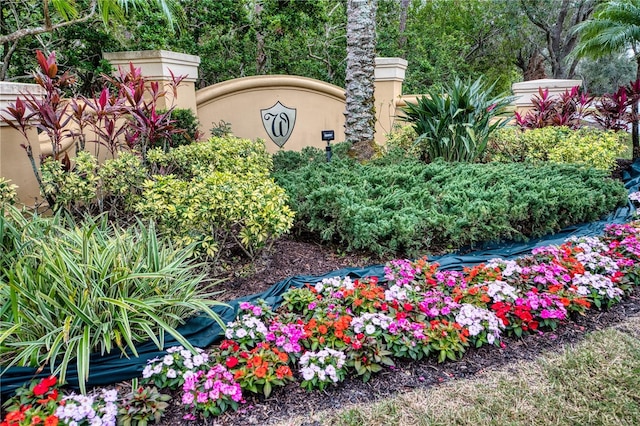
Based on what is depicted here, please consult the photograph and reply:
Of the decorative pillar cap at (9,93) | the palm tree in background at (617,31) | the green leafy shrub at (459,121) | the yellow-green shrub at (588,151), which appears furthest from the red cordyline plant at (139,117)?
the palm tree in background at (617,31)

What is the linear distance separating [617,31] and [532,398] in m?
7.02

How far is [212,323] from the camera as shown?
2650 millimetres

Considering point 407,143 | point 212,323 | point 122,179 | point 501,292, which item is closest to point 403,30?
point 407,143

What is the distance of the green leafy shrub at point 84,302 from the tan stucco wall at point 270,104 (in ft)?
15.3

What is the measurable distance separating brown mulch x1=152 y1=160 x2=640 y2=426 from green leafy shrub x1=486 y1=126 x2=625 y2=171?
2.89m

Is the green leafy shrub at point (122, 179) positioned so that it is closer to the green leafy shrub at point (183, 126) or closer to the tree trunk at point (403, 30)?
the green leafy shrub at point (183, 126)

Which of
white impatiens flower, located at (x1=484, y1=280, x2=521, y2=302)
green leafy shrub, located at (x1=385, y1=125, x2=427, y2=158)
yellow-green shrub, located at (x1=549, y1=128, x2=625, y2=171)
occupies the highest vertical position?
green leafy shrub, located at (x1=385, y1=125, x2=427, y2=158)

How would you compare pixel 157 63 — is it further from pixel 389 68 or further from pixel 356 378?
pixel 356 378

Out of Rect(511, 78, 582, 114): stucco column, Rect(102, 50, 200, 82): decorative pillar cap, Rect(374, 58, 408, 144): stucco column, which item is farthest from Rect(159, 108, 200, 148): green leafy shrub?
Rect(511, 78, 582, 114): stucco column

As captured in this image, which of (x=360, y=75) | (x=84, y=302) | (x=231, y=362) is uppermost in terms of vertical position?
(x=360, y=75)

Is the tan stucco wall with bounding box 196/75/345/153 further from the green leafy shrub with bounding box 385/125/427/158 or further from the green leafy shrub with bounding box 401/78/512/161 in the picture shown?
the green leafy shrub with bounding box 401/78/512/161

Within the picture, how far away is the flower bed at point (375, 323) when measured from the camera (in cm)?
220

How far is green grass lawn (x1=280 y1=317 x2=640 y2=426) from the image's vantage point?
2092mm

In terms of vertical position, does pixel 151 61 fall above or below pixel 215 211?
above
